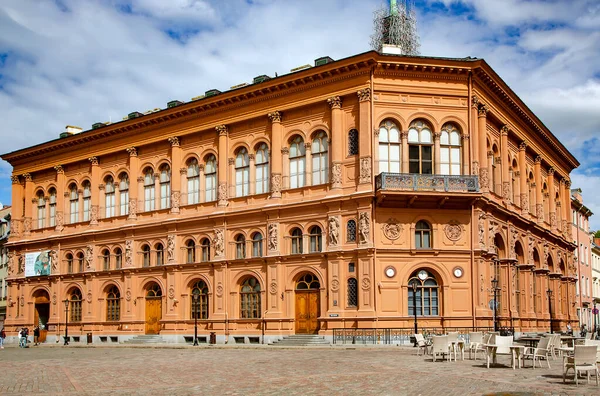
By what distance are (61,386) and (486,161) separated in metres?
30.2

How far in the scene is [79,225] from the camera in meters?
58.7

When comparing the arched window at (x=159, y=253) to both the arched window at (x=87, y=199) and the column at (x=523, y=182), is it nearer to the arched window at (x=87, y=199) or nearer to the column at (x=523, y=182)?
the arched window at (x=87, y=199)

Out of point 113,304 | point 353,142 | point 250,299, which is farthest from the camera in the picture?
point 113,304

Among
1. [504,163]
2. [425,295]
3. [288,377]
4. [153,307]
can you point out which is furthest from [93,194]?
[288,377]

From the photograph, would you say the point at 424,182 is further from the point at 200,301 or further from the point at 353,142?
the point at 200,301

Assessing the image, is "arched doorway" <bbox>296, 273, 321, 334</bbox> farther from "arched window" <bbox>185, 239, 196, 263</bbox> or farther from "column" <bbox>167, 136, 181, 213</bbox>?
"column" <bbox>167, 136, 181, 213</bbox>

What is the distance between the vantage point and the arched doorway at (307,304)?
43.6 meters

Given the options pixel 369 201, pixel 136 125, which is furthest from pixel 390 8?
pixel 369 201

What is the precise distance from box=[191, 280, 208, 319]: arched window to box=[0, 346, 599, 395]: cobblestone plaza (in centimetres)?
1824

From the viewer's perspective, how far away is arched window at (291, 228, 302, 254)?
4488 centimetres

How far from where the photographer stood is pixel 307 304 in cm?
4412

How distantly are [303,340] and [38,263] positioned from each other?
2889 cm

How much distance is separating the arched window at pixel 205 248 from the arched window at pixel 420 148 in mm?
14884

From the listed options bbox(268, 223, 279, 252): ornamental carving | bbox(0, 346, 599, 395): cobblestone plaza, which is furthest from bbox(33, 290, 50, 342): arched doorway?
bbox(0, 346, 599, 395): cobblestone plaza
